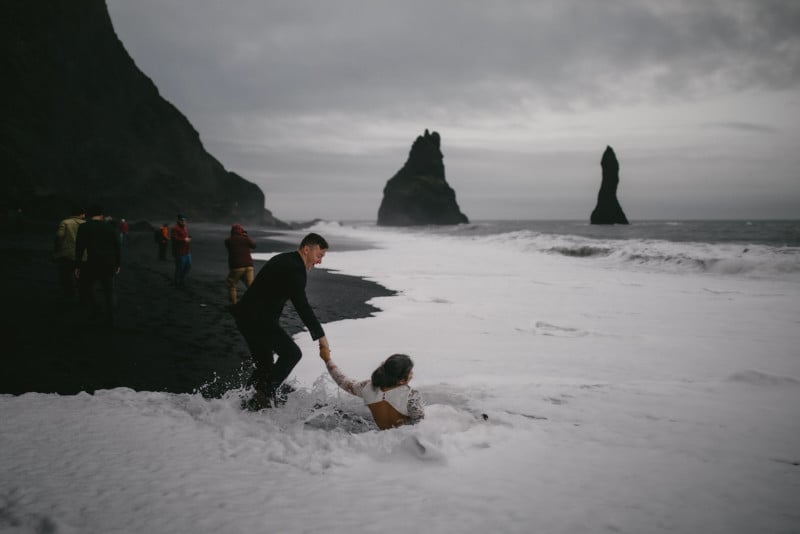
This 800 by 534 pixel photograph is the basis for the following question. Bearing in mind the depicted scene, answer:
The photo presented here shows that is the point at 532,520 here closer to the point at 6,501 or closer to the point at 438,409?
the point at 438,409

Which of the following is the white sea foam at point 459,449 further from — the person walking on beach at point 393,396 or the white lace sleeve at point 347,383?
the white lace sleeve at point 347,383

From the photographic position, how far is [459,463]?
142 inches

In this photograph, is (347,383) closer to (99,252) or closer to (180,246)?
(99,252)

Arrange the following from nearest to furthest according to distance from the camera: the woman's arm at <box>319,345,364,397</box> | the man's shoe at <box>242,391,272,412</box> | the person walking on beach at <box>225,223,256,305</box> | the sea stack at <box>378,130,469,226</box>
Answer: the woman's arm at <box>319,345,364,397</box>, the man's shoe at <box>242,391,272,412</box>, the person walking on beach at <box>225,223,256,305</box>, the sea stack at <box>378,130,469,226</box>

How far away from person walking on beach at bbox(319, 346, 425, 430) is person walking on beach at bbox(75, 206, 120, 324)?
230 inches

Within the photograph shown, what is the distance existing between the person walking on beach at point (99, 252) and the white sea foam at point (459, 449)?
12.3 feet

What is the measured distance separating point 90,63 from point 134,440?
98674 millimetres

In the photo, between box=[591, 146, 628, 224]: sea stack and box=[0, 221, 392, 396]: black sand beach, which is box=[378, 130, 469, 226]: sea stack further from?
box=[0, 221, 392, 396]: black sand beach

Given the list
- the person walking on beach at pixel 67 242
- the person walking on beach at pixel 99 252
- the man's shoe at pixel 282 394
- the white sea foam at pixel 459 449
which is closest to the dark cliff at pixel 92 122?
the person walking on beach at pixel 67 242

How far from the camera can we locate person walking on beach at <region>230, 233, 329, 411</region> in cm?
437

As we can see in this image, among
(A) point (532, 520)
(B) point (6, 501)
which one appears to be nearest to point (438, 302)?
(A) point (532, 520)

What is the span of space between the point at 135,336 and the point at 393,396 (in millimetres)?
5505

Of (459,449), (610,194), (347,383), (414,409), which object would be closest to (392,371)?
(414,409)

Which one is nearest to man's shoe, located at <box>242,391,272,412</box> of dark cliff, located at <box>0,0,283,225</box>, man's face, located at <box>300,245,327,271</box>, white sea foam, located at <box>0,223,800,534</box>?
white sea foam, located at <box>0,223,800,534</box>
